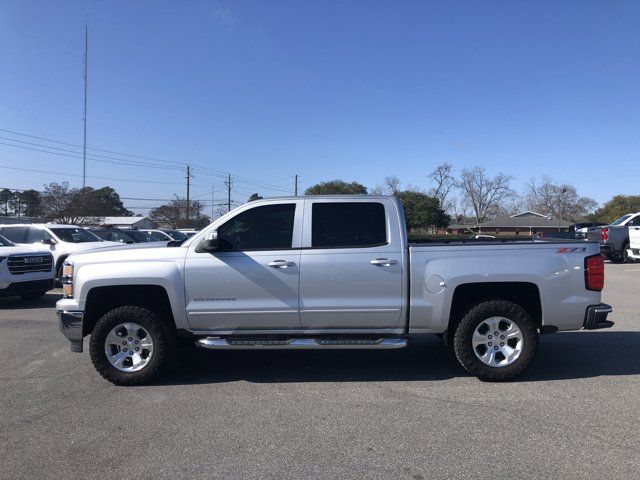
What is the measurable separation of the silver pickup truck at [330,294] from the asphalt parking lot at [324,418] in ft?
1.46

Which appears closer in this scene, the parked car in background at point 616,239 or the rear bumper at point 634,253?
the rear bumper at point 634,253

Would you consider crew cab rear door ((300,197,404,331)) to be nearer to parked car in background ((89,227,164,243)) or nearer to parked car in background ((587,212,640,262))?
parked car in background ((89,227,164,243))

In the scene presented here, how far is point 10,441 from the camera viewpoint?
4020 millimetres

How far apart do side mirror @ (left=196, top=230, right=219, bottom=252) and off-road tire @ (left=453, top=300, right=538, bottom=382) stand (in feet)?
8.97

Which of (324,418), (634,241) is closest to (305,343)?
(324,418)

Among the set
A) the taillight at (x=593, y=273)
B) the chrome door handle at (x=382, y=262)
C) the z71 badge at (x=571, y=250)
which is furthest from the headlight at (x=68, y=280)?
the taillight at (x=593, y=273)

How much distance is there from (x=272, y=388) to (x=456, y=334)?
2.03m

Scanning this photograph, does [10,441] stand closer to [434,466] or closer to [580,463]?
[434,466]

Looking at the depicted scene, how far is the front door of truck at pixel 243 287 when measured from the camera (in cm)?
530

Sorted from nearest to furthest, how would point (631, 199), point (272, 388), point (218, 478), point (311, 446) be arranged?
1. point (218, 478)
2. point (311, 446)
3. point (272, 388)
4. point (631, 199)

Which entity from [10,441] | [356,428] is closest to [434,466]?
[356,428]

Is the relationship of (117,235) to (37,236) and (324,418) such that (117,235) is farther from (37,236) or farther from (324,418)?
(324,418)

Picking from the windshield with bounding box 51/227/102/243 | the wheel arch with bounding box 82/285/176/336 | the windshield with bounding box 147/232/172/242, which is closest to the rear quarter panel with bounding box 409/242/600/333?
the wheel arch with bounding box 82/285/176/336

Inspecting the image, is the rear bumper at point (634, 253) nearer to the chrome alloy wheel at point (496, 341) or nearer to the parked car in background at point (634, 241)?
the parked car in background at point (634, 241)
